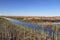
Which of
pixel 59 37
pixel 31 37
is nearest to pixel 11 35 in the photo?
pixel 31 37

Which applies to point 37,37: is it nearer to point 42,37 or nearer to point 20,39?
point 42,37

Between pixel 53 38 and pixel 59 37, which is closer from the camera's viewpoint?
pixel 53 38

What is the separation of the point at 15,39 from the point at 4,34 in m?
1.02

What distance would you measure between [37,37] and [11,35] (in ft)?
4.56

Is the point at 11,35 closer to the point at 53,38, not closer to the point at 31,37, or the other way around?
the point at 31,37

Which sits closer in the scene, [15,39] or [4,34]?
[15,39]

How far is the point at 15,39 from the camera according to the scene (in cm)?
951

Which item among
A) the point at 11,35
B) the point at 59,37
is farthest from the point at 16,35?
the point at 59,37

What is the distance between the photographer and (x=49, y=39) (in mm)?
9695

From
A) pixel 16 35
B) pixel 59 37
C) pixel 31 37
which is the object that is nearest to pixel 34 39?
pixel 31 37

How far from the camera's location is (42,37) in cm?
1021

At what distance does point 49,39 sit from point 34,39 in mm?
771

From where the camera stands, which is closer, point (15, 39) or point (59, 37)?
point (15, 39)

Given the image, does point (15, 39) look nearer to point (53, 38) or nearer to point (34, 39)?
point (34, 39)
